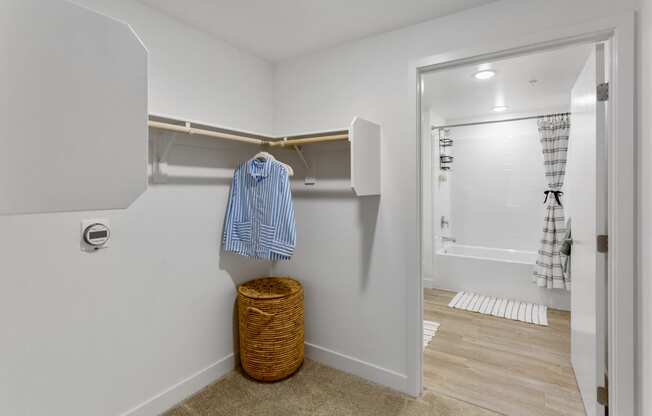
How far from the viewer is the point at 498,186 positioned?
4.50m

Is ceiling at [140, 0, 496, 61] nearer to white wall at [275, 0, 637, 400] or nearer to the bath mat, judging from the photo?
white wall at [275, 0, 637, 400]

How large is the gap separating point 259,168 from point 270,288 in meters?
0.87

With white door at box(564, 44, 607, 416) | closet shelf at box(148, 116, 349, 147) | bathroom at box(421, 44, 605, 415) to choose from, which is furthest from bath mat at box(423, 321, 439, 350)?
closet shelf at box(148, 116, 349, 147)

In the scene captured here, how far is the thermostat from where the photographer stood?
1.60m

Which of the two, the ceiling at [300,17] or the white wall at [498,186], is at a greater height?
the ceiling at [300,17]

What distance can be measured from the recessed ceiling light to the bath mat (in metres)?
2.30

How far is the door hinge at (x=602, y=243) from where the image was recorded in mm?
1583

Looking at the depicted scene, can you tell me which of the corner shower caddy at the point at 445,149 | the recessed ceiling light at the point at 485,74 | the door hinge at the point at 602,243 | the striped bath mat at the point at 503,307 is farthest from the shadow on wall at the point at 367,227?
the corner shower caddy at the point at 445,149

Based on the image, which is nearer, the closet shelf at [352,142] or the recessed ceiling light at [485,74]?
the closet shelf at [352,142]

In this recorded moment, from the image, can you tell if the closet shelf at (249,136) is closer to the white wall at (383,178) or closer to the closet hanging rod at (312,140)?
the closet hanging rod at (312,140)

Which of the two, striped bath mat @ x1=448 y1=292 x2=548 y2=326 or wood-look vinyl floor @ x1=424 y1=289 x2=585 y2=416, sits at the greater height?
striped bath mat @ x1=448 y1=292 x2=548 y2=326

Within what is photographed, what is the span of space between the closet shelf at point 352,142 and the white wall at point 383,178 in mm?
100

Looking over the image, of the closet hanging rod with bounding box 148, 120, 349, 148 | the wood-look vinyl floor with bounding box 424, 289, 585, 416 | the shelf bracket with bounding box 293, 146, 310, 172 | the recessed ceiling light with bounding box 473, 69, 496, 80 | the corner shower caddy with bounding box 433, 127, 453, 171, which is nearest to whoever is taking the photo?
the closet hanging rod with bounding box 148, 120, 349, 148

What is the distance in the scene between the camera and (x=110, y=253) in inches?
66.8
